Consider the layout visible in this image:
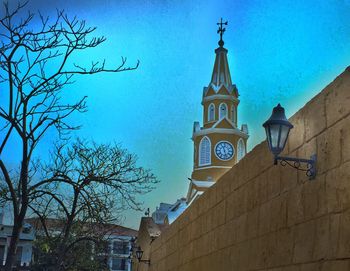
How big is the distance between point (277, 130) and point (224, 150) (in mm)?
40699

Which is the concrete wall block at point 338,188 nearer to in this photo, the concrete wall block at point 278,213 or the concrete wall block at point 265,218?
the concrete wall block at point 278,213

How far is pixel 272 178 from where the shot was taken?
515cm

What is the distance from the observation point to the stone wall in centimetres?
371

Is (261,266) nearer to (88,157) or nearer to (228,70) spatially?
(88,157)

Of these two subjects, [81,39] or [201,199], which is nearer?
[81,39]

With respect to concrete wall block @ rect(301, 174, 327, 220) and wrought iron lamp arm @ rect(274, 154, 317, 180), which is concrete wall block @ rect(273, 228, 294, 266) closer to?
concrete wall block @ rect(301, 174, 327, 220)

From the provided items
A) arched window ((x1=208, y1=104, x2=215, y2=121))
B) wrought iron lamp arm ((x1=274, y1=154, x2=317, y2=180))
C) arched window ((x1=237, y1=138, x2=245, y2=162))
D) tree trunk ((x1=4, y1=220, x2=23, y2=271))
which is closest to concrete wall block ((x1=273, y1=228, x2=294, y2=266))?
wrought iron lamp arm ((x1=274, y1=154, x2=317, y2=180))

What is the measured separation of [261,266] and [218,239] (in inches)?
83.0

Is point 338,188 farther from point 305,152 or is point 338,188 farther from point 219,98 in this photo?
point 219,98

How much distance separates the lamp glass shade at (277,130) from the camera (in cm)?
421

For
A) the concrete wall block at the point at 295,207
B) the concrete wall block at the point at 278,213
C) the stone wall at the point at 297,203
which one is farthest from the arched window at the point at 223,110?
the concrete wall block at the point at 295,207

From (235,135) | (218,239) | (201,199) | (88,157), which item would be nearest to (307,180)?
(218,239)

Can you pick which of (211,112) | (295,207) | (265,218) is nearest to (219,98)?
(211,112)

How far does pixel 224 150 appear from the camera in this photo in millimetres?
44750
